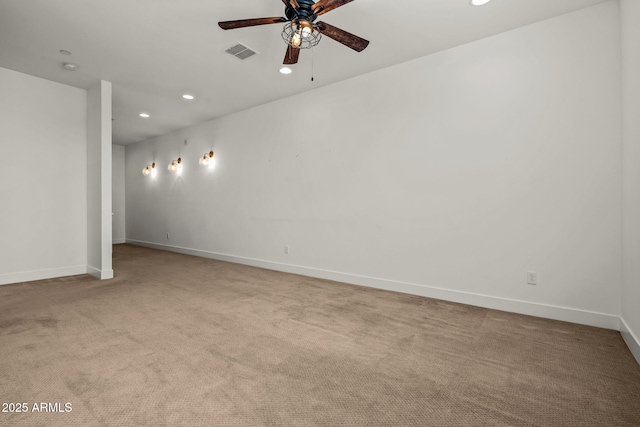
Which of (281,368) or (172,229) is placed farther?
(172,229)

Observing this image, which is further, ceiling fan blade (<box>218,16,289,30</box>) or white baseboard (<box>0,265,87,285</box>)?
white baseboard (<box>0,265,87,285</box>)

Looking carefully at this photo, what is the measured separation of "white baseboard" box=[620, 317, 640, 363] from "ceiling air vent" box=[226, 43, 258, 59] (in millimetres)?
4478

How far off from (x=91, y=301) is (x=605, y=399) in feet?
14.9

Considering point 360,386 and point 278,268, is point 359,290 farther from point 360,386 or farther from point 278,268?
point 360,386

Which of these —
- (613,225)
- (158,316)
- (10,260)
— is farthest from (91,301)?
(613,225)

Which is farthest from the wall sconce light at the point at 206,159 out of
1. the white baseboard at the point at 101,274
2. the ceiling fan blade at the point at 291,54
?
the ceiling fan blade at the point at 291,54

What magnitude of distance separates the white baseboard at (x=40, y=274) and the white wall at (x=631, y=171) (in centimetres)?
668

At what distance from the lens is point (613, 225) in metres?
2.70

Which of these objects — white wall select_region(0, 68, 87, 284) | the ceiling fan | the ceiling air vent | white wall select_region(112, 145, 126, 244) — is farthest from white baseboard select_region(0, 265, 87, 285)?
the ceiling fan

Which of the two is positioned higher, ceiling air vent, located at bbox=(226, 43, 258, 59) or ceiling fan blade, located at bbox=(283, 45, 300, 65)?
ceiling air vent, located at bbox=(226, 43, 258, 59)

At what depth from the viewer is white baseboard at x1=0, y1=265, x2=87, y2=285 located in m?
4.15

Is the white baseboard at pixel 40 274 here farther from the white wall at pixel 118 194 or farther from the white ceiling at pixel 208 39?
the white wall at pixel 118 194

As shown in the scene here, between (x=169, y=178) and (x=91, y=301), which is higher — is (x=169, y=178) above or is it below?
above

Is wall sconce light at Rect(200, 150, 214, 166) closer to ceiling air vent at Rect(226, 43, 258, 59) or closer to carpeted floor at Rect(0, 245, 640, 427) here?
ceiling air vent at Rect(226, 43, 258, 59)
